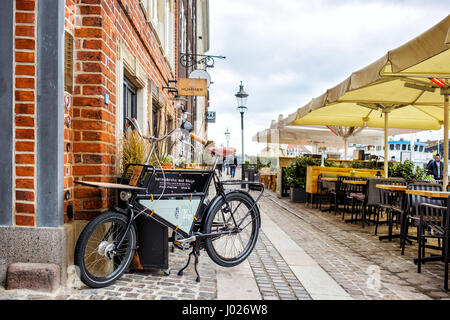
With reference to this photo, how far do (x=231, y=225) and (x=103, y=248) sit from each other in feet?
4.61

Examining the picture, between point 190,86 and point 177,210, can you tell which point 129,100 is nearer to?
point 190,86

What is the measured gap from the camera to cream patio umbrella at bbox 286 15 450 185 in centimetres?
387

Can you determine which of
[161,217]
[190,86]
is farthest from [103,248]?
[190,86]

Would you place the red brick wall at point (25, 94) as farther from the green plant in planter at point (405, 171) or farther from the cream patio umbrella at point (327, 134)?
the cream patio umbrella at point (327, 134)

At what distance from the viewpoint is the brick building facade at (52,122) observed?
9.33ft

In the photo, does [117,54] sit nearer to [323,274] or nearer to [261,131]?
[323,274]

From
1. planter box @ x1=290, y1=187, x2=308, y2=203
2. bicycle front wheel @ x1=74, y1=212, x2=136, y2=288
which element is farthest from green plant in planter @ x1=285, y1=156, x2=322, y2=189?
bicycle front wheel @ x1=74, y1=212, x2=136, y2=288

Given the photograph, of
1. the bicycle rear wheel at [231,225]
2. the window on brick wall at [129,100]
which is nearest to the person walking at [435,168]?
the bicycle rear wheel at [231,225]

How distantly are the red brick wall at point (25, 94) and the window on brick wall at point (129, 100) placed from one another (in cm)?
217

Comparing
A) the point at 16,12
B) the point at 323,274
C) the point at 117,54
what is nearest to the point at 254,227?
the point at 323,274

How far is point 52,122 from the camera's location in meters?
2.86

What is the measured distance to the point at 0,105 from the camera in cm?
285

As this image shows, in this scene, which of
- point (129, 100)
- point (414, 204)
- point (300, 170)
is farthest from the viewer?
point (300, 170)
